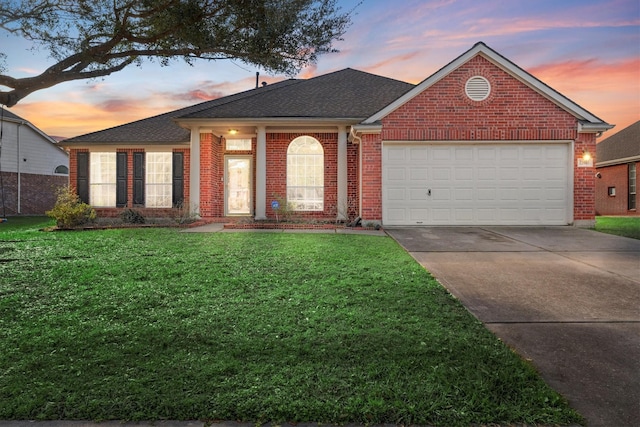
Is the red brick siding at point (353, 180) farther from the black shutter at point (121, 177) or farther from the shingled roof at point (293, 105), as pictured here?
the black shutter at point (121, 177)

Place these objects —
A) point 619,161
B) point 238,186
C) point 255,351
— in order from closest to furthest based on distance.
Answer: point 255,351, point 238,186, point 619,161

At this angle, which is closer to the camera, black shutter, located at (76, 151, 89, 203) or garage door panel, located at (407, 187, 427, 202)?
garage door panel, located at (407, 187, 427, 202)

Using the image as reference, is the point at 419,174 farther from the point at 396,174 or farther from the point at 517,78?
the point at 517,78

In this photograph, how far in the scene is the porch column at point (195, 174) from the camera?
41.1 ft

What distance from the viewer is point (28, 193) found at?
2394 cm

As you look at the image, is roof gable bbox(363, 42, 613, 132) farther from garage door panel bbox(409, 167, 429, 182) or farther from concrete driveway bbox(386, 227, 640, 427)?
concrete driveway bbox(386, 227, 640, 427)

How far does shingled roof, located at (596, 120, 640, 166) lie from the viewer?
2207 centimetres

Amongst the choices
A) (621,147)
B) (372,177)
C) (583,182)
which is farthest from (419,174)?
(621,147)

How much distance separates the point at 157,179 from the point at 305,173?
5511mm

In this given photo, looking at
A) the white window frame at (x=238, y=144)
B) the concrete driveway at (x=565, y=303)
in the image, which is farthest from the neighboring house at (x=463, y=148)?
the concrete driveway at (x=565, y=303)

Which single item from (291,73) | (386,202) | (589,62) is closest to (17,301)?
(291,73)

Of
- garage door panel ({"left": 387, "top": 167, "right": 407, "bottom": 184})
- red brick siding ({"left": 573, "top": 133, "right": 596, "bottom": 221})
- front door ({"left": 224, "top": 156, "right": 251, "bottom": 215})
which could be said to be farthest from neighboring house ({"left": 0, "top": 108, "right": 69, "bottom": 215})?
red brick siding ({"left": 573, "top": 133, "right": 596, "bottom": 221})

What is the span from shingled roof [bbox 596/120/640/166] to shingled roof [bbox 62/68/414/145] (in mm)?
16135

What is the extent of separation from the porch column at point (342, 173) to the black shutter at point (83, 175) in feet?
30.4
